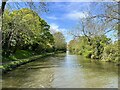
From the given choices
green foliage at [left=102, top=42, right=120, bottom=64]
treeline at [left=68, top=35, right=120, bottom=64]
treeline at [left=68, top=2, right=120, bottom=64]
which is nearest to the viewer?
treeline at [left=68, top=2, right=120, bottom=64]

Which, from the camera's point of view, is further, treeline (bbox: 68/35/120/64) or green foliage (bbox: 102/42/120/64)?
treeline (bbox: 68/35/120/64)

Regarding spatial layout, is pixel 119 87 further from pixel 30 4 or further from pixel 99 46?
pixel 99 46

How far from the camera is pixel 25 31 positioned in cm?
2914

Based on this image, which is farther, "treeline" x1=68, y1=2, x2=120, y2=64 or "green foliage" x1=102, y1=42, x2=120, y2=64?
"green foliage" x1=102, y1=42, x2=120, y2=64

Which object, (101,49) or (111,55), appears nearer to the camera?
(111,55)

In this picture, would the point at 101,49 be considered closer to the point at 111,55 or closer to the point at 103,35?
the point at 111,55

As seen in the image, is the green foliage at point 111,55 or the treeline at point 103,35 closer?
the treeline at point 103,35

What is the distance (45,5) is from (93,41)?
28935 mm

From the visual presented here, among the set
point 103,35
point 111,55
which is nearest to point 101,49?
point 111,55

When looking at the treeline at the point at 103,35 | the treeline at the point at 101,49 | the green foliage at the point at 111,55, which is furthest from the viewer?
the treeline at the point at 101,49

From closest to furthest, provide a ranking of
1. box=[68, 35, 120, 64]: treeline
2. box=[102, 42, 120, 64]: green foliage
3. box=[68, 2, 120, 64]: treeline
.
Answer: box=[68, 2, 120, 64]: treeline
box=[102, 42, 120, 64]: green foliage
box=[68, 35, 120, 64]: treeline

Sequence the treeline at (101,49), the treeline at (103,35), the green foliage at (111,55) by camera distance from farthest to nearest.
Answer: the treeline at (101,49), the green foliage at (111,55), the treeline at (103,35)

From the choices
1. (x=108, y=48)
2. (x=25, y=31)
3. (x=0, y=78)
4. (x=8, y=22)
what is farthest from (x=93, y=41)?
(x=0, y=78)

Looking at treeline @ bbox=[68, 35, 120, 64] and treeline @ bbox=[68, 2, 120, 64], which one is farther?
treeline @ bbox=[68, 35, 120, 64]
